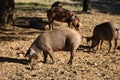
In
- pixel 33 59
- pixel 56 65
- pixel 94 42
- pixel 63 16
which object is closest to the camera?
pixel 33 59

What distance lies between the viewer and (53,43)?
37.1 feet

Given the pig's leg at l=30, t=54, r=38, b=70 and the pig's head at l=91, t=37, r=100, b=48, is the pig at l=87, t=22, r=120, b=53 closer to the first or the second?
the pig's head at l=91, t=37, r=100, b=48

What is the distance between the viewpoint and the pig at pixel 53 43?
1109cm

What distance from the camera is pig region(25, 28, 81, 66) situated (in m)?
11.1

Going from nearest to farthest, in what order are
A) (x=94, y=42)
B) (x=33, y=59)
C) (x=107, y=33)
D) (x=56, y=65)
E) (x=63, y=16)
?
(x=33, y=59), (x=56, y=65), (x=107, y=33), (x=94, y=42), (x=63, y=16)

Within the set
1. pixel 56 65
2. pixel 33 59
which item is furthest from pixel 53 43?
pixel 33 59

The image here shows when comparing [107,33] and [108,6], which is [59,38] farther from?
[108,6]

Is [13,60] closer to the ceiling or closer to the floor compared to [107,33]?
closer to the floor

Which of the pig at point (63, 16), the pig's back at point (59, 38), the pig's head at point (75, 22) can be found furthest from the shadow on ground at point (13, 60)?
the pig's head at point (75, 22)

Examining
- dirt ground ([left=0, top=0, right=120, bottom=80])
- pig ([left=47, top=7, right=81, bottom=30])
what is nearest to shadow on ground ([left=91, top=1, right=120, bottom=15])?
pig ([left=47, top=7, right=81, bottom=30])

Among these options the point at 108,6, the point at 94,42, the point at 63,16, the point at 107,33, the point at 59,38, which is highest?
the point at 59,38

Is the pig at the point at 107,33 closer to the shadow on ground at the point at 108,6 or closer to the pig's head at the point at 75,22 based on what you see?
the pig's head at the point at 75,22

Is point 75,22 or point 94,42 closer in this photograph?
point 94,42

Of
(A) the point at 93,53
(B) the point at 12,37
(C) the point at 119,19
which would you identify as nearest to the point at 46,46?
(A) the point at 93,53
